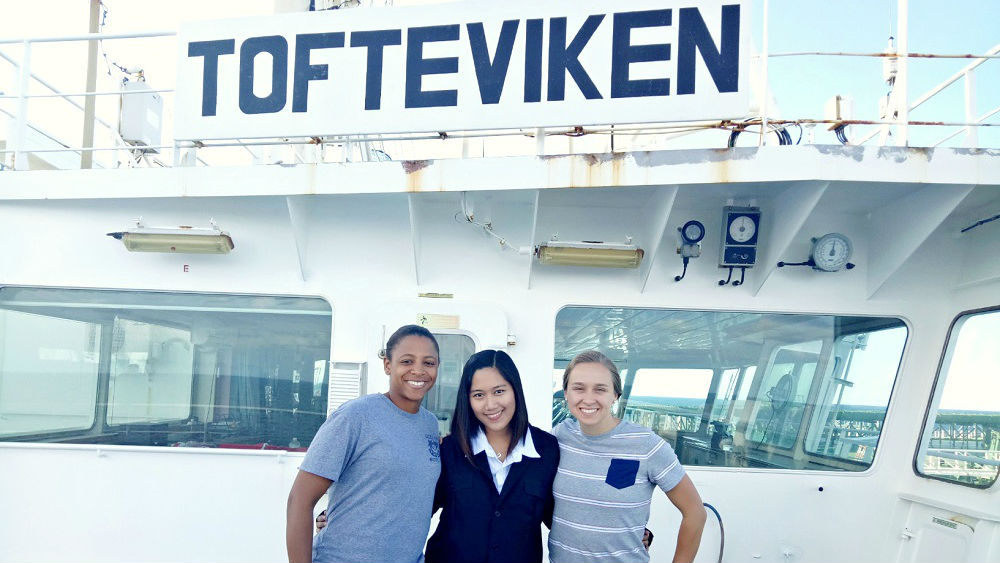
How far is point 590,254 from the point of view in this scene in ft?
14.7

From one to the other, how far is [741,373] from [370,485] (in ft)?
10.4

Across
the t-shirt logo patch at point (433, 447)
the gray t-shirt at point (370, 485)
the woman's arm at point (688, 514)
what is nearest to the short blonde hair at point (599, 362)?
the woman's arm at point (688, 514)

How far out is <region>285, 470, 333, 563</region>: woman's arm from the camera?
2357mm

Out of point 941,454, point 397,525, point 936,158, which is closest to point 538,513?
point 397,525

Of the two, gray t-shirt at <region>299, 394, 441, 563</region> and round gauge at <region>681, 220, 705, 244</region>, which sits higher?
round gauge at <region>681, 220, 705, 244</region>

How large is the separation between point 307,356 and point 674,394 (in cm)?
246

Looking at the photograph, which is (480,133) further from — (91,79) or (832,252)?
(91,79)

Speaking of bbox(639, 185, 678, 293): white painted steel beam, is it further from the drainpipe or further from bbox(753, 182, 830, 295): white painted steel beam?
the drainpipe

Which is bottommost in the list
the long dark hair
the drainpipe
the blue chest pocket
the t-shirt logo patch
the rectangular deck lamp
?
the blue chest pocket

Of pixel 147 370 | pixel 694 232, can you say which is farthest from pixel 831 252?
pixel 147 370

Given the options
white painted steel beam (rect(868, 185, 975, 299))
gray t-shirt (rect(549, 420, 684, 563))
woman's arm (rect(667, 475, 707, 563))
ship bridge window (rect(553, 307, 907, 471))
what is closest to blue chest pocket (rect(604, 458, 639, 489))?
gray t-shirt (rect(549, 420, 684, 563))

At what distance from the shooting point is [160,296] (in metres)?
4.96

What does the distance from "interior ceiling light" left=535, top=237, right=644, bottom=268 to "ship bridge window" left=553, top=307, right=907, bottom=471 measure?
0.40 m

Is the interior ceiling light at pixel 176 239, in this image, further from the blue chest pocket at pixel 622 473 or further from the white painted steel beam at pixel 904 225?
the white painted steel beam at pixel 904 225
